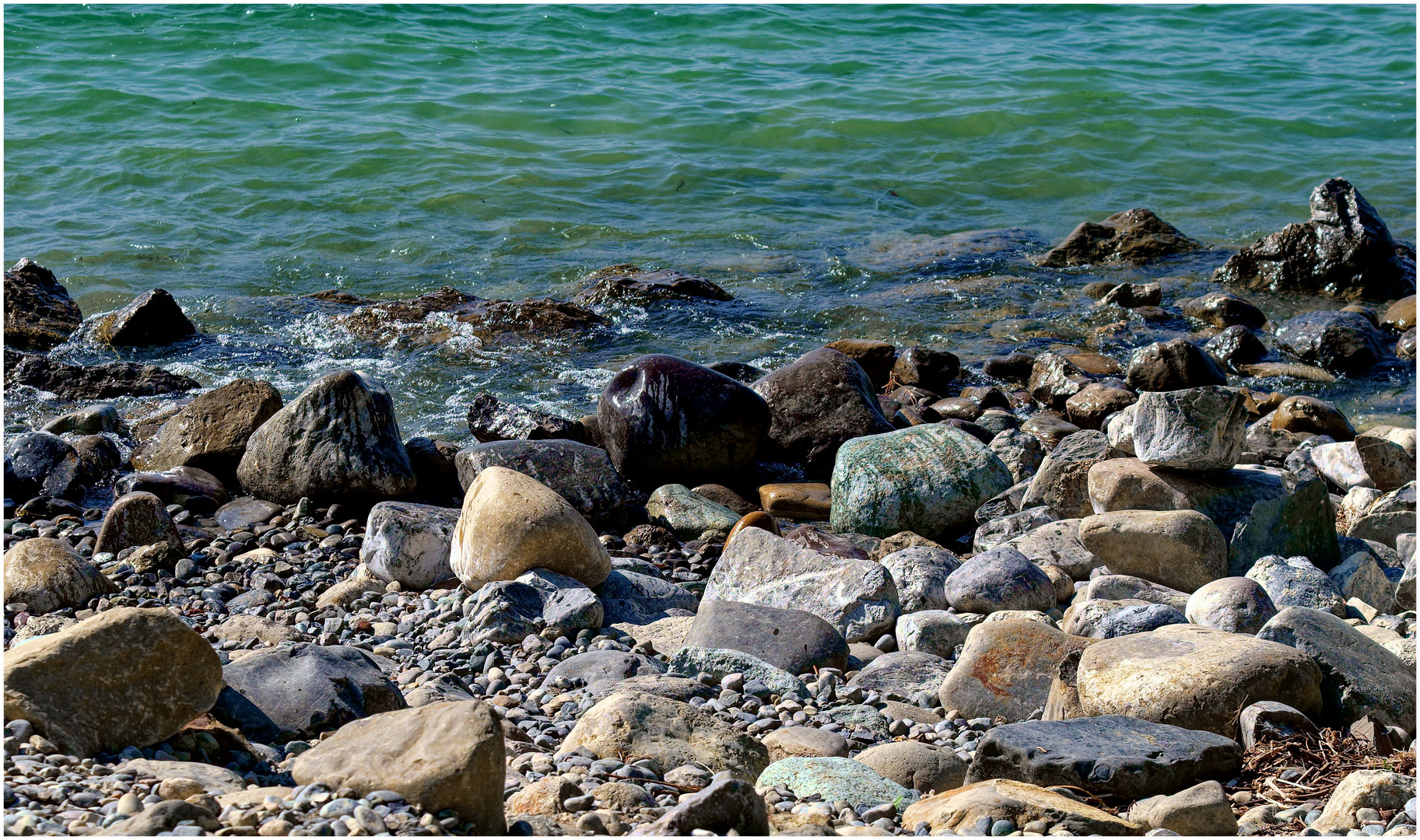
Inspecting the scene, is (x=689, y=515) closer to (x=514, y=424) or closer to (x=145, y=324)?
(x=514, y=424)

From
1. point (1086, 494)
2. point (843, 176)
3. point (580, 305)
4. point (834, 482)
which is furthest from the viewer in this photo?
point (843, 176)

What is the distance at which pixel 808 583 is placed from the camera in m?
4.53

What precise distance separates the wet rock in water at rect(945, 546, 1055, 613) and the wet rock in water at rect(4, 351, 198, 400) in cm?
549

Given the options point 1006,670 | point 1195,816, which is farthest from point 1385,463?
point 1195,816

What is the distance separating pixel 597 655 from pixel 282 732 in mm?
1085

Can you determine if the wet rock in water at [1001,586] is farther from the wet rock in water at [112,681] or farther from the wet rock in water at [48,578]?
the wet rock in water at [48,578]

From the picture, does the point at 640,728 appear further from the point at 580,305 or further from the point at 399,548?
the point at 580,305

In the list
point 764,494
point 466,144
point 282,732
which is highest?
point 466,144

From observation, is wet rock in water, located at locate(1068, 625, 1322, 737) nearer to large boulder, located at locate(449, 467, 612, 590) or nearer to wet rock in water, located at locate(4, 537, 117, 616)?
large boulder, located at locate(449, 467, 612, 590)

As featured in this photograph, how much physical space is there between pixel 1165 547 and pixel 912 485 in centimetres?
125

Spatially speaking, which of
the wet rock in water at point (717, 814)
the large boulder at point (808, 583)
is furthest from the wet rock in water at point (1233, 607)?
the wet rock in water at point (717, 814)

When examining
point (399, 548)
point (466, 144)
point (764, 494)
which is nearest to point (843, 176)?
point (466, 144)

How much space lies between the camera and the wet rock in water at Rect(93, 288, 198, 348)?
8359 millimetres

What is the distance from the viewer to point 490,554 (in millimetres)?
4500
